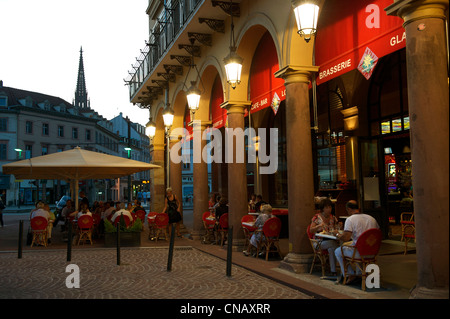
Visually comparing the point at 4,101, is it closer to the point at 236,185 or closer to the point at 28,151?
the point at 28,151

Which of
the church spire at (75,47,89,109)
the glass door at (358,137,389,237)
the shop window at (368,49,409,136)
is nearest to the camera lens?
the shop window at (368,49,409,136)

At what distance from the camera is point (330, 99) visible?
1477 cm

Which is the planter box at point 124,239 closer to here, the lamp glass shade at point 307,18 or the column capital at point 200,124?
the column capital at point 200,124

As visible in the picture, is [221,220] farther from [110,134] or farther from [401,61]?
[110,134]

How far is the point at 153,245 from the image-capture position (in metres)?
13.8

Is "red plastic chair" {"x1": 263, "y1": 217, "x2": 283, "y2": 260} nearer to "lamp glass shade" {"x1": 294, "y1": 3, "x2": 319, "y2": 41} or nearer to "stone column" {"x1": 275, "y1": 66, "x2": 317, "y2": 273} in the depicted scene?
"stone column" {"x1": 275, "y1": 66, "x2": 317, "y2": 273}

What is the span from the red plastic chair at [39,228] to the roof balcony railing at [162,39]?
692cm

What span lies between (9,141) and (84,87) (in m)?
52.8

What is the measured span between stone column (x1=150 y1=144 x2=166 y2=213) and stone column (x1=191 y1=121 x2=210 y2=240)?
6.38m

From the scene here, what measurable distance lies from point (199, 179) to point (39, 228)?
17.1 feet

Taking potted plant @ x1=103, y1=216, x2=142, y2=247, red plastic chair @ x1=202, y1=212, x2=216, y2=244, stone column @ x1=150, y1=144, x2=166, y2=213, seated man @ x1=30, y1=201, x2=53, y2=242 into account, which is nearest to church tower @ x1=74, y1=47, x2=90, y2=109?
stone column @ x1=150, y1=144, x2=166, y2=213

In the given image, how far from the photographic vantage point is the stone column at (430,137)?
5.05 meters

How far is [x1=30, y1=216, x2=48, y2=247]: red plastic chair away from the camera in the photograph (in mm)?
13081

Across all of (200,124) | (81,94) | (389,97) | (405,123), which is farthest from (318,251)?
(81,94)
